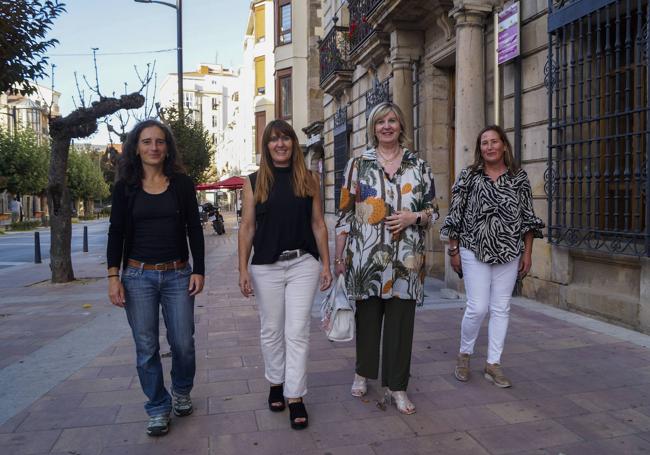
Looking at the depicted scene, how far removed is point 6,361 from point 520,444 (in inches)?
173

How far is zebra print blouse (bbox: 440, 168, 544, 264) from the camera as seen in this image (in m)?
4.05

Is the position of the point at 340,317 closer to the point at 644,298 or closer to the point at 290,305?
the point at 290,305

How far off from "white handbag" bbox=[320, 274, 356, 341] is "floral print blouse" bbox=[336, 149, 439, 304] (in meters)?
0.06

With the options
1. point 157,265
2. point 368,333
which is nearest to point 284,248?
point 157,265

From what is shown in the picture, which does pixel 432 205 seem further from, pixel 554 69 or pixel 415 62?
pixel 415 62

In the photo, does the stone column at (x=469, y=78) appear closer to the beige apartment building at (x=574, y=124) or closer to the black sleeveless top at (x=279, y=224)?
the beige apartment building at (x=574, y=124)

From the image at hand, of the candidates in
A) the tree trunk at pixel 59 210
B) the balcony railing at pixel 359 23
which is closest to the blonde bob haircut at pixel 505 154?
the balcony railing at pixel 359 23

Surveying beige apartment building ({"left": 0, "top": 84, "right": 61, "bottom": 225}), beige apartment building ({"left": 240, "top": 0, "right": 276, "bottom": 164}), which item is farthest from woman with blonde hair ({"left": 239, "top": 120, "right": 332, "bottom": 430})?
beige apartment building ({"left": 0, "top": 84, "right": 61, "bottom": 225})

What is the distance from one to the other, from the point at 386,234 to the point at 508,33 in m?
4.97

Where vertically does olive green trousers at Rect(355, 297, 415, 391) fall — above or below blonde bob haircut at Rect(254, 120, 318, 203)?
below

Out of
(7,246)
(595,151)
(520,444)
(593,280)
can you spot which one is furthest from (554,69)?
(7,246)

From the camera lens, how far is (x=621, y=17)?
604 cm

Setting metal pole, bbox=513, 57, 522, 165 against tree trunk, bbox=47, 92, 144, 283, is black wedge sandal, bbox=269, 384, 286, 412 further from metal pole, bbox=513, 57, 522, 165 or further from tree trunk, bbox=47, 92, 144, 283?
tree trunk, bbox=47, 92, 144, 283

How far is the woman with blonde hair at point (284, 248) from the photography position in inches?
136
